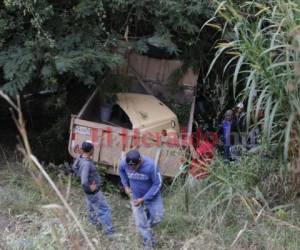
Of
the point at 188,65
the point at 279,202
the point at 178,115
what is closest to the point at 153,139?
the point at 178,115

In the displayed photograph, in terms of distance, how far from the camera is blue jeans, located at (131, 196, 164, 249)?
5.14 m

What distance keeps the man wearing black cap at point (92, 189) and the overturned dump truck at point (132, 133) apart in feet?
5.08

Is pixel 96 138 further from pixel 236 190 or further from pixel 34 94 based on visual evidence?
pixel 236 190

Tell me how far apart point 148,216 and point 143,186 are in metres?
0.34

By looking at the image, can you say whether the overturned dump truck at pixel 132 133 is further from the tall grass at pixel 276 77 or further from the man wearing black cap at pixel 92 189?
the tall grass at pixel 276 77

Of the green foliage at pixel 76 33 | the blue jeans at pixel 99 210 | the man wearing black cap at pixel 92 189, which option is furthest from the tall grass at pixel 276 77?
the green foliage at pixel 76 33

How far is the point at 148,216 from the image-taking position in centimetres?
577

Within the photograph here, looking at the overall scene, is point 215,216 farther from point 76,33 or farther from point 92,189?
point 76,33

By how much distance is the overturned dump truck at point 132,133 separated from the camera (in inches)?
303

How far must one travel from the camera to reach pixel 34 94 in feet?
33.3

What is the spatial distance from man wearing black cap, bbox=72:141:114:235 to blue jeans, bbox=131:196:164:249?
453 millimetres

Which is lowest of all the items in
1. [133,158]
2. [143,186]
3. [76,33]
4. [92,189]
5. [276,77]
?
[92,189]

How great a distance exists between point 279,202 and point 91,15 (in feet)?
15.0

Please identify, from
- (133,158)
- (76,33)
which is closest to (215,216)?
(133,158)
